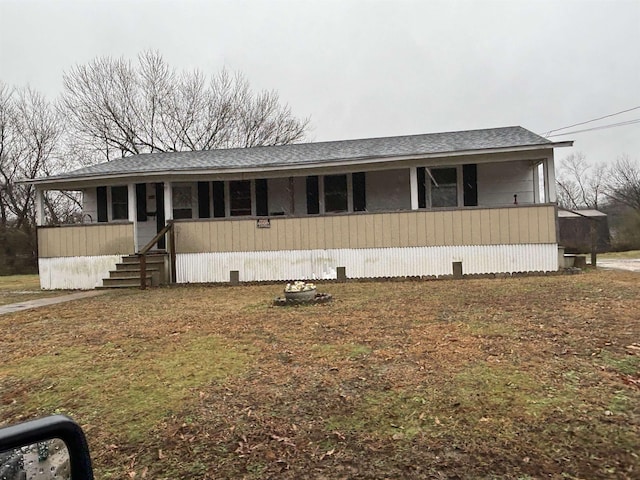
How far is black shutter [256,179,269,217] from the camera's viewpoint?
14.4 metres

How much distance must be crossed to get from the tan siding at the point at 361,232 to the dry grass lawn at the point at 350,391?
179 inches

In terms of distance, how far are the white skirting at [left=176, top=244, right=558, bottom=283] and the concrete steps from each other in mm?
466

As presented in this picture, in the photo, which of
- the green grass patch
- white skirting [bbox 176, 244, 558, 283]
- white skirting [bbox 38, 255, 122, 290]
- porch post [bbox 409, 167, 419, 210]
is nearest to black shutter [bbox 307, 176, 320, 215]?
white skirting [bbox 176, 244, 558, 283]

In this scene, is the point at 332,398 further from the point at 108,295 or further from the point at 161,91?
the point at 161,91

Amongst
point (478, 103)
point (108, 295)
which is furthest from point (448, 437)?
point (478, 103)

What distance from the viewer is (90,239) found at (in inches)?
506

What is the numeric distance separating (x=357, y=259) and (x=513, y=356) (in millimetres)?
7767

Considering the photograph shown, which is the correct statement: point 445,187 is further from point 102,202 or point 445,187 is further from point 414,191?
point 102,202

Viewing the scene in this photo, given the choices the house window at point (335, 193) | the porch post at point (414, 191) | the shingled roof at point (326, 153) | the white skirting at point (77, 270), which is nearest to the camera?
the porch post at point (414, 191)

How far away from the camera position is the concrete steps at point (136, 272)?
12250 mm

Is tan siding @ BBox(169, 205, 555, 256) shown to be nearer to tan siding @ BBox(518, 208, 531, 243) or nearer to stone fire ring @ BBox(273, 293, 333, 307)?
tan siding @ BBox(518, 208, 531, 243)

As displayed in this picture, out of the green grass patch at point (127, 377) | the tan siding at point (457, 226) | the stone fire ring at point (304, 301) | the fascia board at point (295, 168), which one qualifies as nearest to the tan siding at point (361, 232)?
the tan siding at point (457, 226)

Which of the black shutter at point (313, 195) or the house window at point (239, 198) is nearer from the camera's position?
the black shutter at point (313, 195)

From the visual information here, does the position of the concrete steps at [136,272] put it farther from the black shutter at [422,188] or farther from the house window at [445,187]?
the house window at [445,187]
